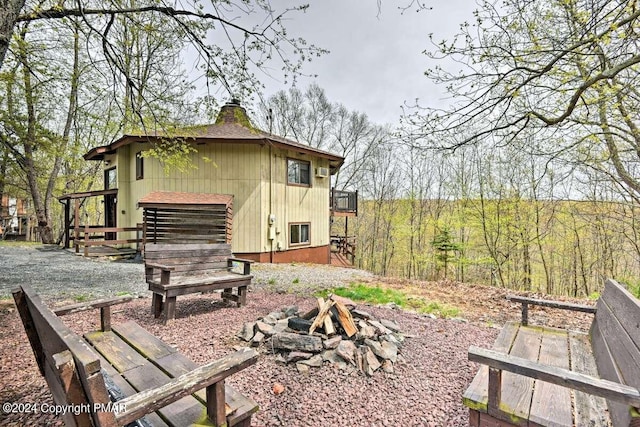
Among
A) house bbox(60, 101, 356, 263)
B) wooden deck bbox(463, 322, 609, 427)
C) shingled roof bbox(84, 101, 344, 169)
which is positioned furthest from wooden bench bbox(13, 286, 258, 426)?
house bbox(60, 101, 356, 263)

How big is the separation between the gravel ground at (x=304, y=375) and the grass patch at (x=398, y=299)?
49 centimetres

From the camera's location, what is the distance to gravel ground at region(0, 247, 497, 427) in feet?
7.85

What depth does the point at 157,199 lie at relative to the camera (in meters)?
9.54

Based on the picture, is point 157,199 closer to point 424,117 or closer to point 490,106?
point 424,117

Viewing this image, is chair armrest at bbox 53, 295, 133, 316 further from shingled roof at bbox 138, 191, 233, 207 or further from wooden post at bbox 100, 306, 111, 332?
shingled roof at bbox 138, 191, 233, 207

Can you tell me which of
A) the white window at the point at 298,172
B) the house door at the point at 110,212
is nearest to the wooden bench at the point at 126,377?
the white window at the point at 298,172

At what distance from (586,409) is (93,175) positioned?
2276 centimetres

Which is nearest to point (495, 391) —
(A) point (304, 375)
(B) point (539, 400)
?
(B) point (539, 400)

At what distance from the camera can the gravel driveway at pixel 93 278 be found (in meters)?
5.93

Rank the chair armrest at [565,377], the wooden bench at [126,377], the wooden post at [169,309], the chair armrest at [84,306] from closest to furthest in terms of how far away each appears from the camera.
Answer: the wooden bench at [126,377], the chair armrest at [565,377], the chair armrest at [84,306], the wooden post at [169,309]

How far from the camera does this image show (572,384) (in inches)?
58.7

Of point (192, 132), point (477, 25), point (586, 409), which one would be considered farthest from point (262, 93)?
point (586, 409)

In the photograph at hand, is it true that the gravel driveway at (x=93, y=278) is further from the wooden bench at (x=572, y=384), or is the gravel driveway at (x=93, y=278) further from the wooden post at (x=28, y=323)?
the wooden bench at (x=572, y=384)

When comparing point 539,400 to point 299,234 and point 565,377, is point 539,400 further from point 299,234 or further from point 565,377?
point 299,234
